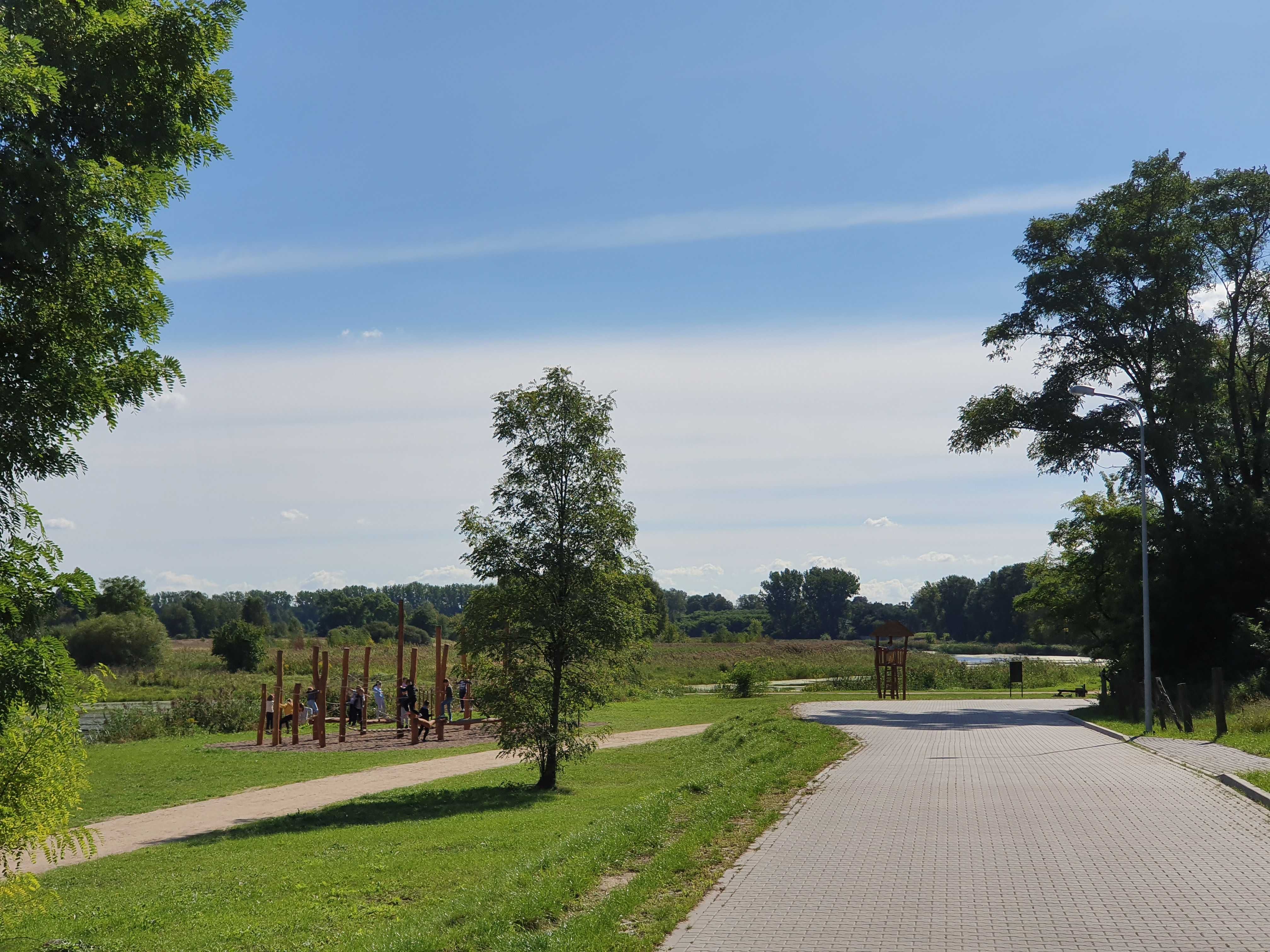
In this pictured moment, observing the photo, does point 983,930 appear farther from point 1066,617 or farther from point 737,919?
point 1066,617

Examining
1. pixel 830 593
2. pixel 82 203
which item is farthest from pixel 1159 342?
pixel 830 593

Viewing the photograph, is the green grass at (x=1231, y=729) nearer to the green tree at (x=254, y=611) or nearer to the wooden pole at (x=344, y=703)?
the wooden pole at (x=344, y=703)

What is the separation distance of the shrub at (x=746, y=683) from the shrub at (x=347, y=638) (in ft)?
88.3

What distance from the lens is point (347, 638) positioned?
240ft

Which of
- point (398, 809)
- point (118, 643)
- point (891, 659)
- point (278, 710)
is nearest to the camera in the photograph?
point (398, 809)

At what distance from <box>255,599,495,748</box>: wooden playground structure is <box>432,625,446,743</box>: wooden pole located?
0.09 feet

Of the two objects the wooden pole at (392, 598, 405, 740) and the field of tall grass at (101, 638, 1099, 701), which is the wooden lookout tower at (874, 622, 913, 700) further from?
the wooden pole at (392, 598, 405, 740)

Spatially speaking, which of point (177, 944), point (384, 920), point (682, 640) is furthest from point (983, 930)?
point (682, 640)

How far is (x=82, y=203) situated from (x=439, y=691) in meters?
26.0

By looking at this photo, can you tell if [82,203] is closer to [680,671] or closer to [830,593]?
[680,671]

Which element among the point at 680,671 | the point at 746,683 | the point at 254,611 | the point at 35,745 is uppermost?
the point at 35,745

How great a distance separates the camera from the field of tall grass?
50.4 metres

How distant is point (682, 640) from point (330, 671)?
49.9m

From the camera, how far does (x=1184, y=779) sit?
1488 cm
